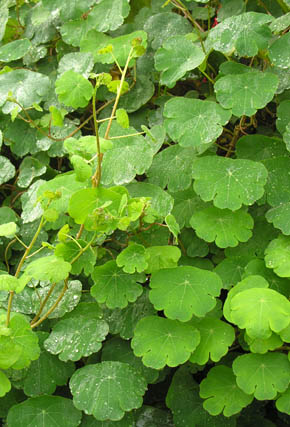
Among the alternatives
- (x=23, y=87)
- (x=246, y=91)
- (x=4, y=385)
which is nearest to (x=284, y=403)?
(x=4, y=385)

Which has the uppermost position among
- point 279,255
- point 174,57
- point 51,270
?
point 174,57

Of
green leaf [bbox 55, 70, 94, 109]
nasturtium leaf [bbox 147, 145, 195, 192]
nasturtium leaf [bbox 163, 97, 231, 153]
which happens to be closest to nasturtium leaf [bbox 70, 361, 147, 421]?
nasturtium leaf [bbox 147, 145, 195, 192]

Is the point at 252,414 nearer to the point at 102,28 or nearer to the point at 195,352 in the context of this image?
the point at 195,352

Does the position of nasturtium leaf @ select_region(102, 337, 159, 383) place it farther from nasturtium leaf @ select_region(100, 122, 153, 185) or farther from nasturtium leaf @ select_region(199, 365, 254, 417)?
nasturtium leaf @ select_region(100, 122, 153, 185)

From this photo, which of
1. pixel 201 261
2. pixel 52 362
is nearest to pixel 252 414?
pixel 201 261

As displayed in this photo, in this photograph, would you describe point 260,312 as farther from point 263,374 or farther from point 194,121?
point 194,121
